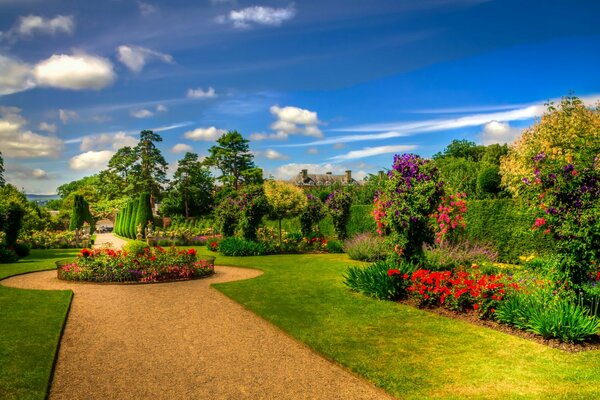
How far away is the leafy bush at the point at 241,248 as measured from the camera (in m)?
21.7

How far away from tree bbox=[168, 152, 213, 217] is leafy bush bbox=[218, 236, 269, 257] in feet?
98.8

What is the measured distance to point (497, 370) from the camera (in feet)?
20.9

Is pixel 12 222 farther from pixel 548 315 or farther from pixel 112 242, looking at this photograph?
pixel 548 315

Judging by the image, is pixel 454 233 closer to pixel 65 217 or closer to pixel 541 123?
pixel 541 123

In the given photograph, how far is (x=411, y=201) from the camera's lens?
11.7 meters

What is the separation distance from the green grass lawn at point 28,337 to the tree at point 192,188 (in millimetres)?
39699

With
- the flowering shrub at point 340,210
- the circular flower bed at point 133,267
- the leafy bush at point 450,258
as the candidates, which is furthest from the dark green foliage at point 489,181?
the circular flower bed at point 133,267

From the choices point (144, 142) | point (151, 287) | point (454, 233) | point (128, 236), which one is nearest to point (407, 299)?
point (151, 287)

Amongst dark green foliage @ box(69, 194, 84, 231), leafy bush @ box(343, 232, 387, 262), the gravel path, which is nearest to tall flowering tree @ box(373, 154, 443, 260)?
leafy bush @ box(343, 232, 387, 262)

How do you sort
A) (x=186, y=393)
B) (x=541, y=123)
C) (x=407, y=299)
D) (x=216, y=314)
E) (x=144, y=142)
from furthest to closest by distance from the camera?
(x=144, y=142)
(x=541, y=123)
(x=407, y=299)
(x=216, y=314)
(x=186, y=393)

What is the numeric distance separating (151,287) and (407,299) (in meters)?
7.18

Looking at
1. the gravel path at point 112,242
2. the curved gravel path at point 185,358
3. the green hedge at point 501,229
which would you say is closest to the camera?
the curved gravel path at point 185,358

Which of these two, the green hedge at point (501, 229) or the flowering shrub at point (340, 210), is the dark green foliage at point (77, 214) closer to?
the flowering shrub at point (340, 210)

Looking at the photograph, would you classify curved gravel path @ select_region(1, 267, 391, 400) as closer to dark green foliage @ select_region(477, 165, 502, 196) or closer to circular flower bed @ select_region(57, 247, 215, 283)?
circular flower bed @ select_region(57, 247, 215, 283)
